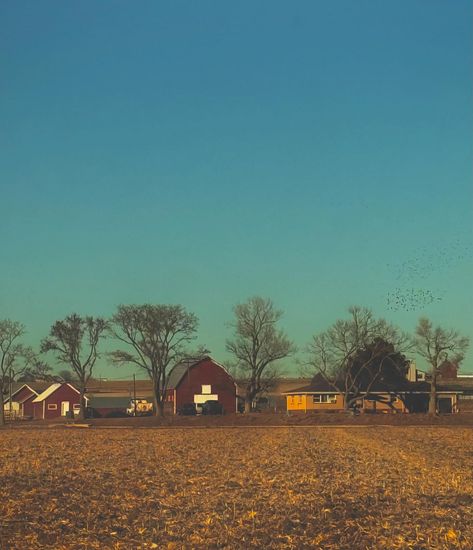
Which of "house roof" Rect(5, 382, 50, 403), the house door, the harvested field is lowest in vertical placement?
the house door

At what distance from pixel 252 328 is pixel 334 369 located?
39.9 ft

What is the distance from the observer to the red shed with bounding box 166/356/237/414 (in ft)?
332

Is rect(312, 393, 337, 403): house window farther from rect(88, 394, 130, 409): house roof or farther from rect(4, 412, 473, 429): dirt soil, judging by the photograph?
rect(88, 394, 130, 409): house roof

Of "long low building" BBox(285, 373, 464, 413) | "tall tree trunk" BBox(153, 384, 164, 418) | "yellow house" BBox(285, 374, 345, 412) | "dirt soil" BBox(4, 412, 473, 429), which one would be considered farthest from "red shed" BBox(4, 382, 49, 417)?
"dirt soil" BBox(4, 412, 473, 429)

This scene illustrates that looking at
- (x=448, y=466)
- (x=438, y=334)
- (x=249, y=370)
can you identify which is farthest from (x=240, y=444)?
(x=249, y=370)

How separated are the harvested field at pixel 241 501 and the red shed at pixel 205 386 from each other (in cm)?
7329

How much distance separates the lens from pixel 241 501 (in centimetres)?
1589

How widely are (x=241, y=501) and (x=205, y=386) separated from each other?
8640 centimetres

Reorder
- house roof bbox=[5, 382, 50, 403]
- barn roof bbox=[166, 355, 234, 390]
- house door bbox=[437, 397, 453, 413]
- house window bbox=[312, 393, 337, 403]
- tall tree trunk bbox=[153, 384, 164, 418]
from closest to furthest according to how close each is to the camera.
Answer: tall tree trunk bbox=[153, 384, 164, 418] → house window bbox=[312, 393, 337, 403] → house door bbox=[437, 397, 453, 413] → barn roof bbox=[166, 355, 234, 390] → house roof bbox=[5, 382, 50, 403]

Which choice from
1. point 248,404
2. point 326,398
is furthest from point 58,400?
point 326,398

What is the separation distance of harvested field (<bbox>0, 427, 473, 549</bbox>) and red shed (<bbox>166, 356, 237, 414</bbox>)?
240 feet

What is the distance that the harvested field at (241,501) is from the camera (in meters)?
12.0

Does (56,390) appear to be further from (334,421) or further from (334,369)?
(334,421)

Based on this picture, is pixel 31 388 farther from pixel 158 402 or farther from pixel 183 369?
pixel 158 402
